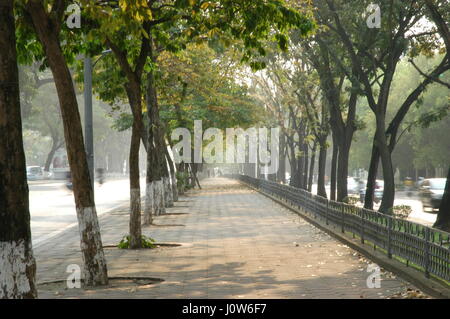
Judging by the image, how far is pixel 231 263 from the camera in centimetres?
1436

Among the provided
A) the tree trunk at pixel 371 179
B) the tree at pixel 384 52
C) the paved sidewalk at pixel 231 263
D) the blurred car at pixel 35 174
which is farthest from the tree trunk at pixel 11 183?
the blurred car at pixel 35 174

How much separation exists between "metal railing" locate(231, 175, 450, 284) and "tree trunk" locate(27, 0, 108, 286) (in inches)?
191

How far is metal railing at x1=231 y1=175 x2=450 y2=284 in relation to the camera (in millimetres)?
10922

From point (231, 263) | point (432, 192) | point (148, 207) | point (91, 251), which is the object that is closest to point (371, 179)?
point (432, 192)

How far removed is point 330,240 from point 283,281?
6.72 metres

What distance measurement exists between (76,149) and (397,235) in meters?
5.61

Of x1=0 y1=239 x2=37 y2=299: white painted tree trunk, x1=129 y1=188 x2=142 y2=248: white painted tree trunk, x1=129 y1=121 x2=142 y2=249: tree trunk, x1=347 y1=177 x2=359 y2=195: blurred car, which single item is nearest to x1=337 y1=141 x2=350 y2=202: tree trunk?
x1=129 y1=121 x2=142 y2=249: tree trunk

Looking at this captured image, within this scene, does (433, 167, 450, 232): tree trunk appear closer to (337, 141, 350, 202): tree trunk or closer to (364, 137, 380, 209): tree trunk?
(364, 137, 380, 209): tree trunk

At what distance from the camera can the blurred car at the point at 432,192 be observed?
32.1m

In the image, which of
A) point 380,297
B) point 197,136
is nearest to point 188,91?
point 197,136

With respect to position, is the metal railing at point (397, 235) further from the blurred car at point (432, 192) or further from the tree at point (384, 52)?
the blurred car at point (432, 192)

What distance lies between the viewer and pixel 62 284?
476 inches

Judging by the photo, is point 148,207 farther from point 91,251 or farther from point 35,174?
point 35,174
